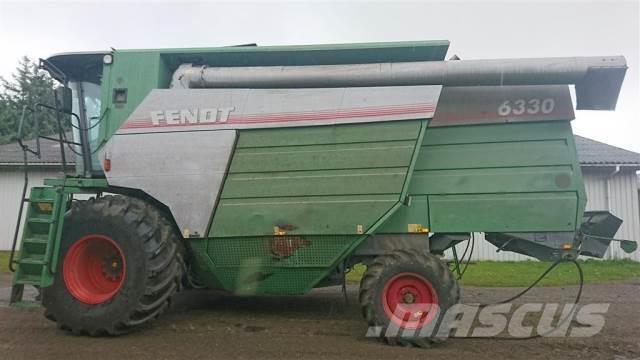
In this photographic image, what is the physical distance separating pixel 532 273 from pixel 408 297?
26.7ft

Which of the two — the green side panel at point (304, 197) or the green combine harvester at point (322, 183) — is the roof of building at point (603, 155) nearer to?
the green combine harvester at point (322, 183)

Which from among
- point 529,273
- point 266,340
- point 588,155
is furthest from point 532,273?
point 266,340

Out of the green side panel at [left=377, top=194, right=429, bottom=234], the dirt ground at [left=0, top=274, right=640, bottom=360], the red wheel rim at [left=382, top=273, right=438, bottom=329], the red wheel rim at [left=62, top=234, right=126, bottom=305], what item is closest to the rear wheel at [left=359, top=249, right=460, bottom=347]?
the red wheel rim at [left=382, top=273, right=438, bottom=329]

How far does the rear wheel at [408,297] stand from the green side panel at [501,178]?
24.7 inches

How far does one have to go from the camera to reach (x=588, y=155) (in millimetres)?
16328

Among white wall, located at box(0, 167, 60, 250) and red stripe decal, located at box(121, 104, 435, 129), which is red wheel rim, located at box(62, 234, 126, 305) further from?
white wall, located at box(0, 167, 60, 250)

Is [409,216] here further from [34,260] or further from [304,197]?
[34,260]

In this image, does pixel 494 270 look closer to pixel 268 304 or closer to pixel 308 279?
pixel 268 304

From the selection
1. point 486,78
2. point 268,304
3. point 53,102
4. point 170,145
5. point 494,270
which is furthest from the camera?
point 494,270

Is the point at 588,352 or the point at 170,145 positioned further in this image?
the point at 170,145

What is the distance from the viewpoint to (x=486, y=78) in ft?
18.7

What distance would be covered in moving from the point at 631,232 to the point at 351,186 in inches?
536

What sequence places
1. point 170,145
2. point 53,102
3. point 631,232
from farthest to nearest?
point 631,232 → point 53,102 → point 170,145

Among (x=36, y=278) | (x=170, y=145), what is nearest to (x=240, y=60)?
(x=170, y=145)
